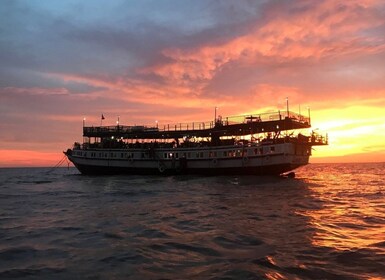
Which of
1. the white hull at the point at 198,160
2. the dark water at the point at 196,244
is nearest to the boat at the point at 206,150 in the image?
the white hull at the point at 198,160

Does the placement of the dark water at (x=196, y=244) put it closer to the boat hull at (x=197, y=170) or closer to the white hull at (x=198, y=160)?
the white hull at (x=198, y=160)

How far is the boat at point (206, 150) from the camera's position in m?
58.6

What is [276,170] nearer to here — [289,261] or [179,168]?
[179,168]

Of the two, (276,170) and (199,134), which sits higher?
(199,134)

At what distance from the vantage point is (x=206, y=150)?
6488cm

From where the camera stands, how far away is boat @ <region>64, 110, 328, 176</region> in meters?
58.6

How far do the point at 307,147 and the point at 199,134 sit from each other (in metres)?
20.6

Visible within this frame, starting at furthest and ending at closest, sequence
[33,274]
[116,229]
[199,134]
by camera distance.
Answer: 1. [199,134]
2. [116,229]
3. [33,274]

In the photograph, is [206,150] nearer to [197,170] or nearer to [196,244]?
[197,170]

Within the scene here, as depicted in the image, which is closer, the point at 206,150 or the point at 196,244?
the point at 196,244

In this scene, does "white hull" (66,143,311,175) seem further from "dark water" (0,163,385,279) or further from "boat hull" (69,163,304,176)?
"dark water" (0,163,385,279)

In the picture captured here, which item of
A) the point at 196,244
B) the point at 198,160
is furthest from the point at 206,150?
the point at 196,244

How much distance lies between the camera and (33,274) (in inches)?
426

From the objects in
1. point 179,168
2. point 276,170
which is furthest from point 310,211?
point 179,168
